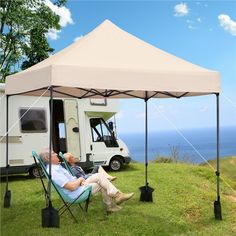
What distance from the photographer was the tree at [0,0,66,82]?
20641mm

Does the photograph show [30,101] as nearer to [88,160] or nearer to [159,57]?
[88,160]

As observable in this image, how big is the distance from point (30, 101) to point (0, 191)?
291cm

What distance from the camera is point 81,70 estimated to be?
258 inches

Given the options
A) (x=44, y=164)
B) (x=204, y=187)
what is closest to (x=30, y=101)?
(x=204, y=187)

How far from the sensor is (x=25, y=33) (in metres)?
21.2

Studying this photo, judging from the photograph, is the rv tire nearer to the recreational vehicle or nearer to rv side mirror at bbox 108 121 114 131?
the recreational vehicle

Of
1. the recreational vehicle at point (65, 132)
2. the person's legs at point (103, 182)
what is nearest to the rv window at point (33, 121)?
the recreational vehicle at point (65, 132)

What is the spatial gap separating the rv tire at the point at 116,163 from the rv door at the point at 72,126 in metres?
1.14

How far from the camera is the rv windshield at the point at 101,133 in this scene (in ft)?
44.3

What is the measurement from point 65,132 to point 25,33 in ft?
30.9

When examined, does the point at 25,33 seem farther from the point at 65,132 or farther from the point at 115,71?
the point at 115,71

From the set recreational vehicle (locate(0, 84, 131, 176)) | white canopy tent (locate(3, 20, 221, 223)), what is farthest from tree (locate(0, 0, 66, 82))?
white canopy tent (locate(3, 20, 221, 223))

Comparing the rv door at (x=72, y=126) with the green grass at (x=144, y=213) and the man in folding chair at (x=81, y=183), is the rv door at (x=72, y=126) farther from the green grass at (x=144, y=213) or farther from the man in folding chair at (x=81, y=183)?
the man in folding chair at (x=81, y=183)

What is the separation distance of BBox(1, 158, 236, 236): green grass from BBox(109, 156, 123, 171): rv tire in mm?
2178
